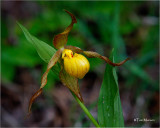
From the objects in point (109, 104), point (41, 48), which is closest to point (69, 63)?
point (41, 48)

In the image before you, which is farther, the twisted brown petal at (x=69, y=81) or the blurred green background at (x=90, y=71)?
the blurred green background at (x=90, y=71)

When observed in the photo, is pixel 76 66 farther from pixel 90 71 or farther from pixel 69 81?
pixel 90 71

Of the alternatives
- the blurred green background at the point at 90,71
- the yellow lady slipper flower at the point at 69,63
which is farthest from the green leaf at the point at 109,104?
the blurred green background at the point at 90,71

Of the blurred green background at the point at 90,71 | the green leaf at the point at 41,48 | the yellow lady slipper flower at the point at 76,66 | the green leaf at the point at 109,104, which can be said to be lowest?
the blurred green background at the point at 90,71

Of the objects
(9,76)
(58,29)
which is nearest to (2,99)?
(9,76)

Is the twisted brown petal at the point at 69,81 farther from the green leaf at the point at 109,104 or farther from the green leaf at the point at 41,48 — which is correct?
the green leaf at the point at 109,104

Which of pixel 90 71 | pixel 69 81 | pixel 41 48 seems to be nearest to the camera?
pixel 41 48
